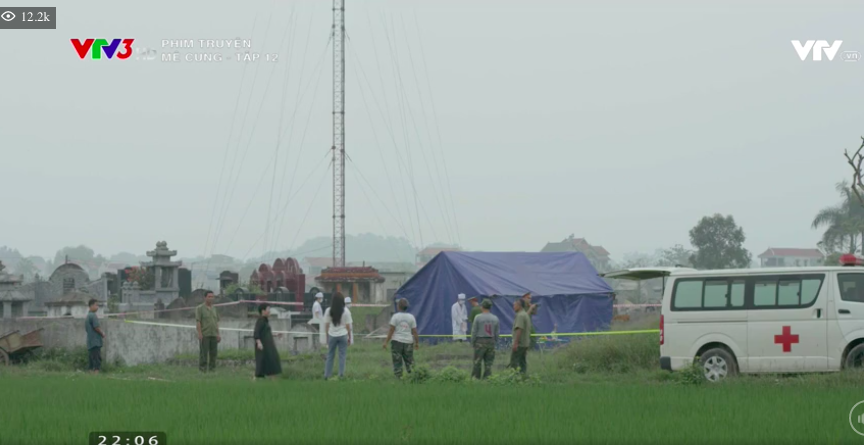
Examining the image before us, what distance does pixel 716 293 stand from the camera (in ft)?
59.7

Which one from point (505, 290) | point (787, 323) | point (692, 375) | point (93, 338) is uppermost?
point (505, 290)

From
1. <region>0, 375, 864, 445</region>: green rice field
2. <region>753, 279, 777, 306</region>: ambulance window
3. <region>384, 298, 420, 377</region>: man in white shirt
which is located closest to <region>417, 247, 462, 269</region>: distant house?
<region>384, 298, 420, 377</region>: man in white shirt

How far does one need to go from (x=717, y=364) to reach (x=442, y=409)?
6642 millimetres

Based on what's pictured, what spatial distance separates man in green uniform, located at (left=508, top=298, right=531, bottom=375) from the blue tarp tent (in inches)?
431

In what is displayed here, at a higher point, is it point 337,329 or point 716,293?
point 716,293

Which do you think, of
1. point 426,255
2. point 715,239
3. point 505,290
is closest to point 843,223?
point 715,239

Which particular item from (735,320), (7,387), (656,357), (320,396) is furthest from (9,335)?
(735,320)

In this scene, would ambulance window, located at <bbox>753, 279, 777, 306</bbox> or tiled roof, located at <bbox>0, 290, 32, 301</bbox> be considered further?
tiled roof, located at <bbox>0, 290, 32, 301</bbox>

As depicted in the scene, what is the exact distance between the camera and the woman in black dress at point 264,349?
1911 cm

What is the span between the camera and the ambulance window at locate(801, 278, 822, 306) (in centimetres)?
1745

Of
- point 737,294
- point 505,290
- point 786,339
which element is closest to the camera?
point 786,339

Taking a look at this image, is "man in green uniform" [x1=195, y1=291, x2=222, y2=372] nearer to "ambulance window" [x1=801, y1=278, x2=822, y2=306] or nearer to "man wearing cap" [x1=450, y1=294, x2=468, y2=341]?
"man wearing cap" [x1=450, y1=294, x2=468, y2=341]

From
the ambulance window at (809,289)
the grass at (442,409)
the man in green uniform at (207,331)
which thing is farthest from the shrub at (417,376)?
the ambulance window at (809,289)
